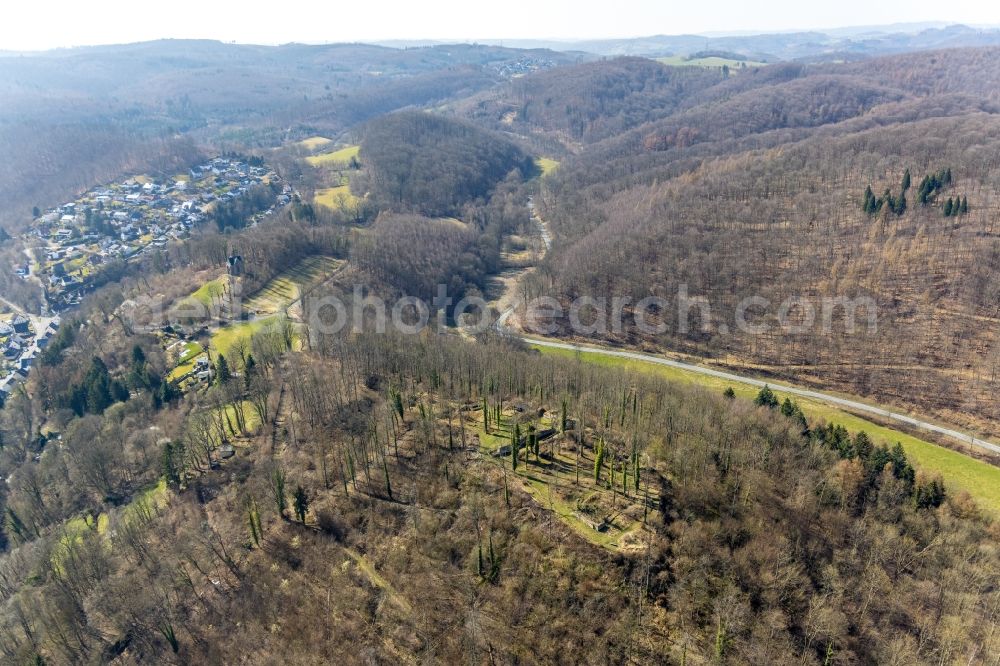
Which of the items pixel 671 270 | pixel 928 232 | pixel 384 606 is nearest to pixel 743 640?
pixel 384 606

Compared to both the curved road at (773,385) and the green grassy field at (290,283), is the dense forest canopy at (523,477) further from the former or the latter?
the curved road at (773,385)

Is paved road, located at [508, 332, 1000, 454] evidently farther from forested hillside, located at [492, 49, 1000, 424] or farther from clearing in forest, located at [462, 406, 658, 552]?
clearing in forest, located at [462, 406, 658, 552]

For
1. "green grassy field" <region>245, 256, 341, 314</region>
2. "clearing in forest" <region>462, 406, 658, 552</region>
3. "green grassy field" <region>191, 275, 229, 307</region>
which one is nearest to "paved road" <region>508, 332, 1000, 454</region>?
"clearing in forest" <region>462, 406, 658, 552</region>

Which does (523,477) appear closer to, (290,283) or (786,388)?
(786,388)

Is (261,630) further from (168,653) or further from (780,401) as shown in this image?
(780,401)

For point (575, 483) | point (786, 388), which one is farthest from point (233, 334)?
point (786, 388)

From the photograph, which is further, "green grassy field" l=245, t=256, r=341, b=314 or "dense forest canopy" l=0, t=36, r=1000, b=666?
"green grassy field" l=245, t=256, r=341, b=314
